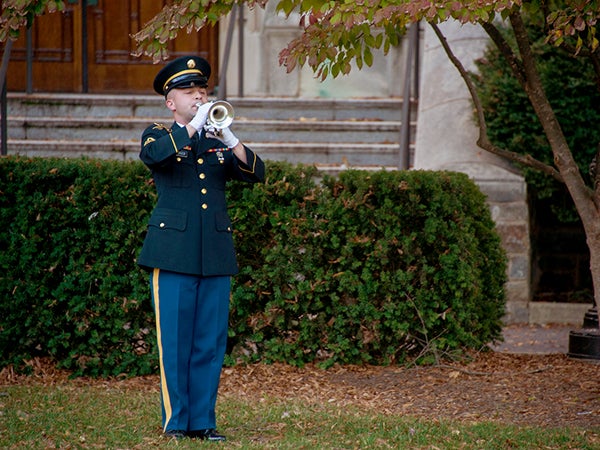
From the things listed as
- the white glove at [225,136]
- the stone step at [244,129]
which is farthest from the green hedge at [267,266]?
the stone step at [244,129]

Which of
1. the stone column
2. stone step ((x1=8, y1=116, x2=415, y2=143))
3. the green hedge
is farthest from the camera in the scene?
stone step ((x1=8, y1=116, x2=415, y2=143))

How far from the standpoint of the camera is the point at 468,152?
32.2 feet

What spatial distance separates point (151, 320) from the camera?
707 cm

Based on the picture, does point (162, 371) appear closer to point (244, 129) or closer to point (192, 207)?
point (192, 207)

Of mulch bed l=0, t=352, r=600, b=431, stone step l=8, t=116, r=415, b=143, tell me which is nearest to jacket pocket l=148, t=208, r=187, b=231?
mulch bed l=0, t=352, r=600, b=431

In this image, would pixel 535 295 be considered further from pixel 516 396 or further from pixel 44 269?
pixel 44 269

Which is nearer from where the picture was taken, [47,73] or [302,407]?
[302,407]

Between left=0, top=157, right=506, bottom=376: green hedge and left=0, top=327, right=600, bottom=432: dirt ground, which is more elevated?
left=0, top=157, right=506, bottom=376: green hedge

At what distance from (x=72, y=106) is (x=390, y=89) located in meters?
3.73

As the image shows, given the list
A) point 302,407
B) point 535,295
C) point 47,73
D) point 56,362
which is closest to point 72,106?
point 47,73

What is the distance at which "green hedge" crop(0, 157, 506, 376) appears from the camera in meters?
6.98

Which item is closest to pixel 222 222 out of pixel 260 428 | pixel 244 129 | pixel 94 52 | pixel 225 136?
pixel 225 136

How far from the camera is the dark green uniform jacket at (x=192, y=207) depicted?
504 cm

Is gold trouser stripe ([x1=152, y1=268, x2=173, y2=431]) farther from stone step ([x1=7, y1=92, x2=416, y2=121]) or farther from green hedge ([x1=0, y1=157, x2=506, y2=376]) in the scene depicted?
stone step ([x1=7, y1=92, x2=416, y2=121])
